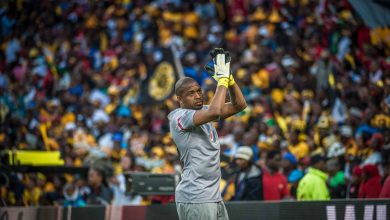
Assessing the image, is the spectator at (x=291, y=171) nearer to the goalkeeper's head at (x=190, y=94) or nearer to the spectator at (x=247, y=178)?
the spectator at (x=247, y=178)

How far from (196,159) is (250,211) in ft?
5.77

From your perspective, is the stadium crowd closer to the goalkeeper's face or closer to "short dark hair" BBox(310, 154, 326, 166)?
"short dark hair" BBox(310, 154, 326, 166)

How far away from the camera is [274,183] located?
9852mm

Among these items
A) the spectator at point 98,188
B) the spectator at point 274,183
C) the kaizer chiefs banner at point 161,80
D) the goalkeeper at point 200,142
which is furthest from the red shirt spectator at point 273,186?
the kaizer chiefs banner at point 161,80

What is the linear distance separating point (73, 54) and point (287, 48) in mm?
6737

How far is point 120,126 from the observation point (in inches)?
627

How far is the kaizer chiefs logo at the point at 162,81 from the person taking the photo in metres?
16.3

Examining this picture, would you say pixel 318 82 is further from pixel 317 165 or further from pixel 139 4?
pixel 139 4

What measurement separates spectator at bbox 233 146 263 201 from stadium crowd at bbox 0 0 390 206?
1 centimetres

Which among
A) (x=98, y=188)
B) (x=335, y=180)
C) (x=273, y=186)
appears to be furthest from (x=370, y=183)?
(x=98, y=188)

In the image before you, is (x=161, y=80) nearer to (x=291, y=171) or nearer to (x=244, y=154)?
(x=291, y=171)

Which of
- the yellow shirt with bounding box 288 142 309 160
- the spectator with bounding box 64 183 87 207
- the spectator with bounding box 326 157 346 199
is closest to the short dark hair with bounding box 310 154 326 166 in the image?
the spectator with bounding box 326 157 346 199

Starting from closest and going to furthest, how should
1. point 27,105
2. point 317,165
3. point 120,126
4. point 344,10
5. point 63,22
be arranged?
point 317,165 < point 344,10 < point 120,126 < point 27,105 < point 63,22

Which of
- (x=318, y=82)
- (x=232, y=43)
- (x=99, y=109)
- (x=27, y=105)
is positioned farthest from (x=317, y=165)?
(x=27, y=105)
